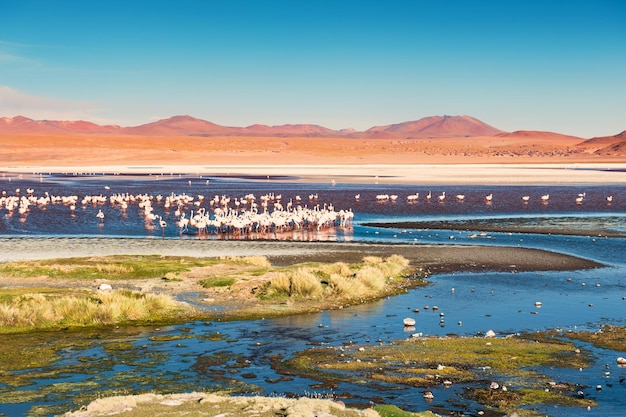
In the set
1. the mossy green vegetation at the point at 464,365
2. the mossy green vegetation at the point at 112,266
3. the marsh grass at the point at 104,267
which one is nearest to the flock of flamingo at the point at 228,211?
the mossy green vegetation at the point at 112,266

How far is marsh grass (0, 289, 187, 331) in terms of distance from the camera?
1928 cm

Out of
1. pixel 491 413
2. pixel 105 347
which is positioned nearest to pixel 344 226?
pixel 105 347

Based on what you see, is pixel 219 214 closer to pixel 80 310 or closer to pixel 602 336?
pixel 80 310

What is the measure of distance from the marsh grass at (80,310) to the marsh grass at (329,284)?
3206 mm

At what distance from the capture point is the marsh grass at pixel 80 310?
63.3ft

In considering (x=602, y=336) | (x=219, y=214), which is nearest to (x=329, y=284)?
(x=602, y=336)

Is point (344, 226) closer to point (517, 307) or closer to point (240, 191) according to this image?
point (517, 307)

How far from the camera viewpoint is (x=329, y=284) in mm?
23625

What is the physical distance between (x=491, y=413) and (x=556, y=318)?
8297mm

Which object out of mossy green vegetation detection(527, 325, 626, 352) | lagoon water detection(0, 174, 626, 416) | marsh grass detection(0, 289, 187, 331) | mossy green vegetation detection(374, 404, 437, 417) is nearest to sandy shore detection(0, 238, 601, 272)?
lagoon water detection(0, 174, 626, 416)

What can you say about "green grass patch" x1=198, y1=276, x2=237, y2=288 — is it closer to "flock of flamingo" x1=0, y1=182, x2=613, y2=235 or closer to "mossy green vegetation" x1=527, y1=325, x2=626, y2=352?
"mossy green vegetation" x1=527, y1=325, x2=626, y2=352

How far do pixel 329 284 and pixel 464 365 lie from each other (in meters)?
8.43

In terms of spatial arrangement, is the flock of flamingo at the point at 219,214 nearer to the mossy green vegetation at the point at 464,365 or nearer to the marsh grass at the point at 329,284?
the marsh grass at the point at 329,284

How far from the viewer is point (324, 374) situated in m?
15.1
